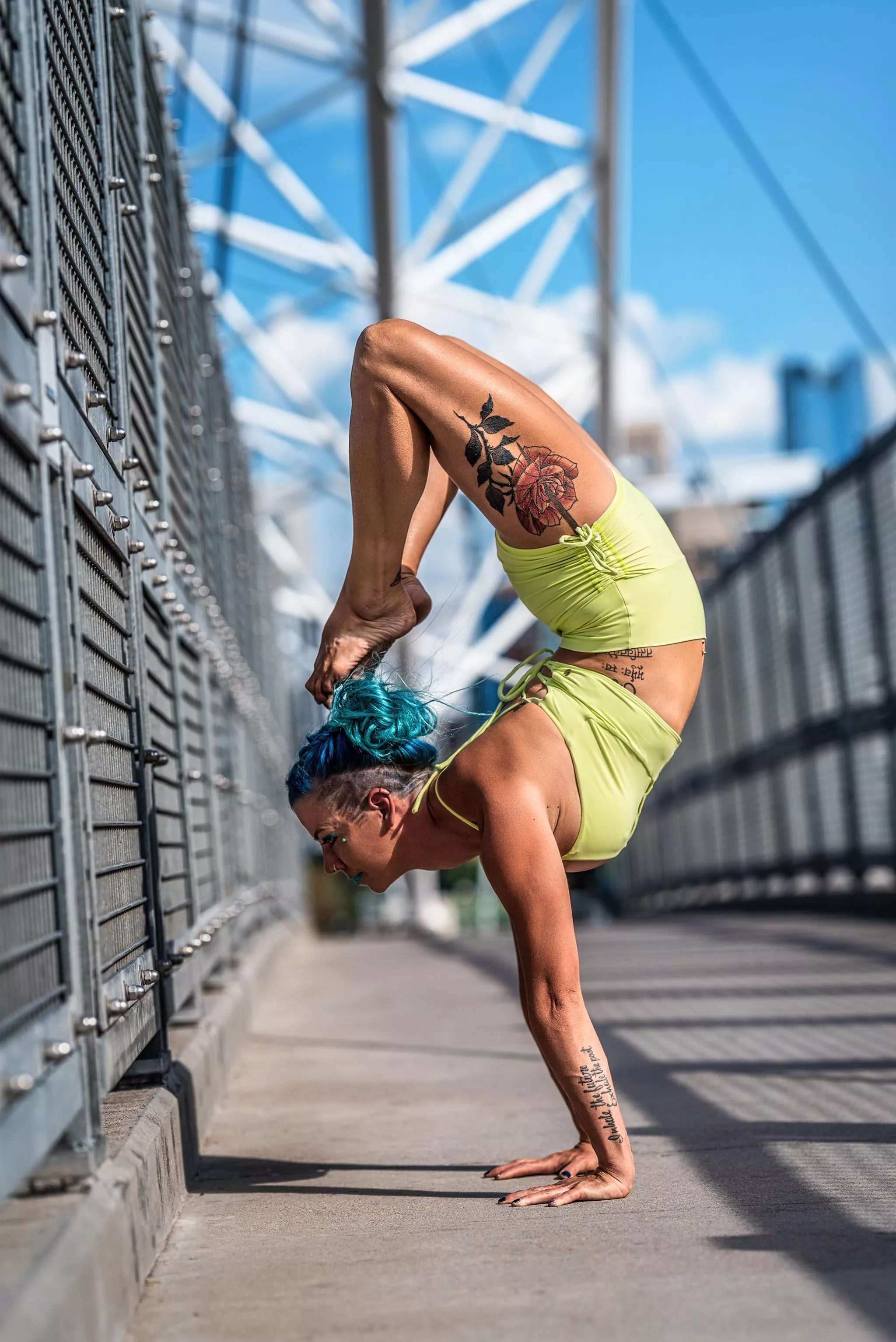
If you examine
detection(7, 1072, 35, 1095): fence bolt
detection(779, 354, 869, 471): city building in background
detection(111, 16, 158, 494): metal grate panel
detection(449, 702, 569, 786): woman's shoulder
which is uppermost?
detection(779, 354, 869, 471): city building in background

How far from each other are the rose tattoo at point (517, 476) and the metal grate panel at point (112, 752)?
796mm

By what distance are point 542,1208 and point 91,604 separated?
57.2 inches

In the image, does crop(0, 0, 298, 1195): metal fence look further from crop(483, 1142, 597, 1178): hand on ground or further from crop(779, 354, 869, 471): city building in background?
crop(779, 354, 869, 471): city building in background

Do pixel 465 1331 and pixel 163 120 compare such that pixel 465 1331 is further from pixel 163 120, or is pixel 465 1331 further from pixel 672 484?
pixel 672 484

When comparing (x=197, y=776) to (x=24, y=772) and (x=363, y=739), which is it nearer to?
(x=363, y=739)

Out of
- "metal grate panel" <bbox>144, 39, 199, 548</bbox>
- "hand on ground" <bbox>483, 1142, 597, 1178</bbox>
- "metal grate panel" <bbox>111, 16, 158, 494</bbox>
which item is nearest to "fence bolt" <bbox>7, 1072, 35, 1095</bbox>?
"hand on ground" <bbox>483, 1142, 597, 1178</bbox>

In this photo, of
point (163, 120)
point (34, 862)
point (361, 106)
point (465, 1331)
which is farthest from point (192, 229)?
point (361, 106)

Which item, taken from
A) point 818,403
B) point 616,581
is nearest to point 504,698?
point 616,581

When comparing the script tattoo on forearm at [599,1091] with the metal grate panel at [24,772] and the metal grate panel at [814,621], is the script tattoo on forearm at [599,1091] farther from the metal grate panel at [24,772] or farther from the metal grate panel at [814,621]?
the metal grate panel at [814,621]

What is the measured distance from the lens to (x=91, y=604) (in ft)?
9.16

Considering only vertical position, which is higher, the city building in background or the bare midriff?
the city building in background

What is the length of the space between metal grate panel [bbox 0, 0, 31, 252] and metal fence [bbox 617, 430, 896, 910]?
28.9ft

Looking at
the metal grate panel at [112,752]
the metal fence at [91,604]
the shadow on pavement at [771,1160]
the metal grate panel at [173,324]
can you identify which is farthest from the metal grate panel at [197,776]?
the shadow on pavement at [771,1160]

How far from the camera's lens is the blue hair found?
3.18 metres
